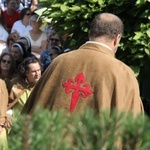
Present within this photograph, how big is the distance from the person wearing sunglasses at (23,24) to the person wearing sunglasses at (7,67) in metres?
2.09

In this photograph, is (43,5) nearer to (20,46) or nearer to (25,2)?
(20,46)

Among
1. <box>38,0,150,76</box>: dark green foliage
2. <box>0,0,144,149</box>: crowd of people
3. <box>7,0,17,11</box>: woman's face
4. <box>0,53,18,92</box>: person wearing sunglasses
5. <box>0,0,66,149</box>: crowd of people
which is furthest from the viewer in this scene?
<box>7,0,17,11</box>: woman's face

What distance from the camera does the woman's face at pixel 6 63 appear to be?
25.3ft

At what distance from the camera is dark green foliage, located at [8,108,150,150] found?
1380mm

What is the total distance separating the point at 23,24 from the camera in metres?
10.0

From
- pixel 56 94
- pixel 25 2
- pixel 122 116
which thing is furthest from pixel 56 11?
pixel 122 116

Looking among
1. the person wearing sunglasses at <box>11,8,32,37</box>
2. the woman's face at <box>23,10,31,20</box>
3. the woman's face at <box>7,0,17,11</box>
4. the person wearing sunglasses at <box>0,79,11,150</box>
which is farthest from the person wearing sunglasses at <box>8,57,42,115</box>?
the woman's face at <box>7,0,17,11</box>

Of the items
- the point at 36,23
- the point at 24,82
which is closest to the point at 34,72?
the point at 24,82

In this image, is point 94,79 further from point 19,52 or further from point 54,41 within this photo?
point 54,41

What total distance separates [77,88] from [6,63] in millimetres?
3468

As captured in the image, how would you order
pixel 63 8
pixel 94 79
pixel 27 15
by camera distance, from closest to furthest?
pixel 94 79 → pixel 63 8 → pixel 27 15

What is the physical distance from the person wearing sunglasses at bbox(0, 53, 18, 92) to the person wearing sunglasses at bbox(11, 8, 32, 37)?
2.09 m

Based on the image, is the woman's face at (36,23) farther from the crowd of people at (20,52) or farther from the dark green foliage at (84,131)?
the dark green foliage at (84,131)

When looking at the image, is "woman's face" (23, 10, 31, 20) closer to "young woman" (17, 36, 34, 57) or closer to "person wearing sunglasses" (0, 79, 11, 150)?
"young woman" (17, 36, 34, 57)
